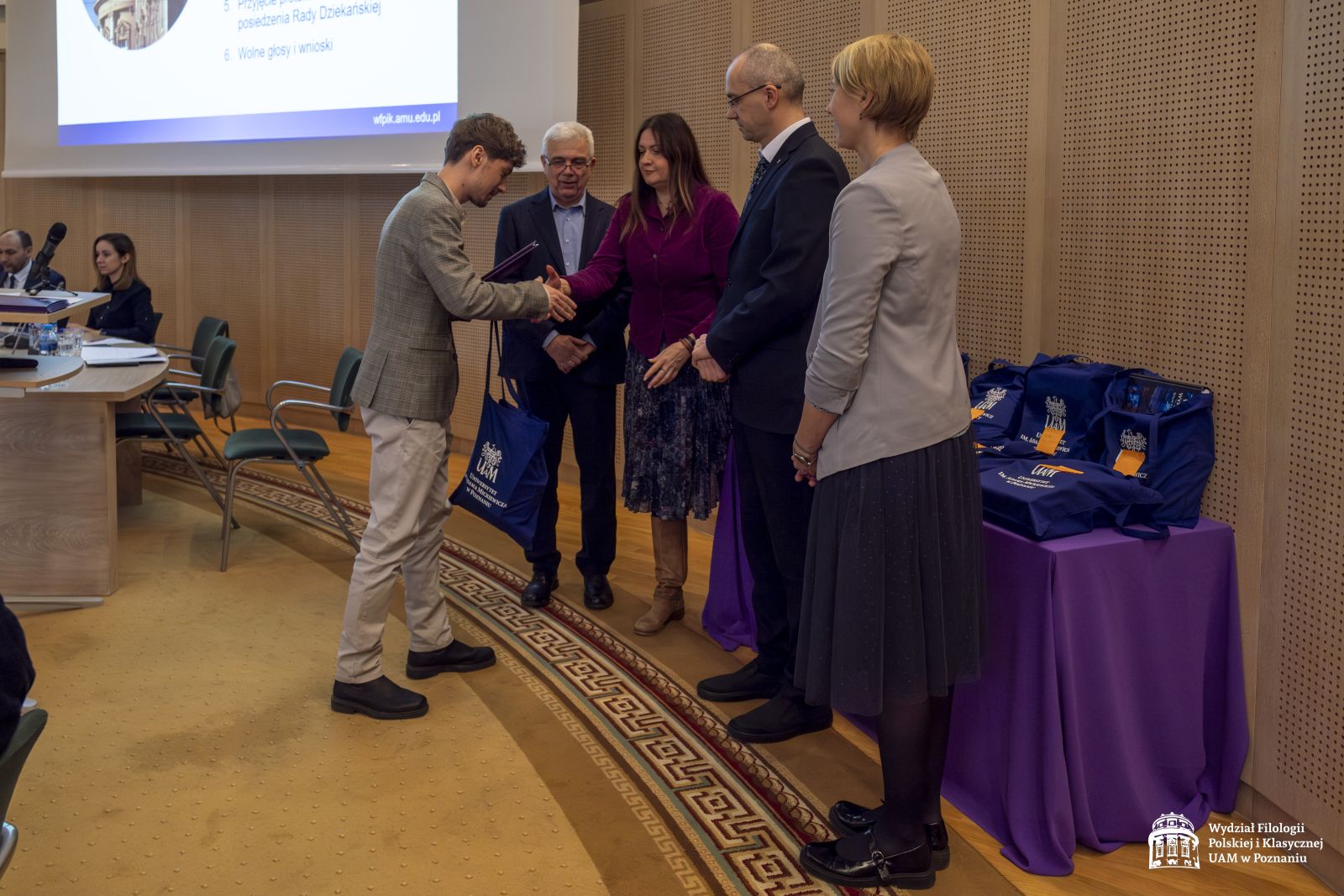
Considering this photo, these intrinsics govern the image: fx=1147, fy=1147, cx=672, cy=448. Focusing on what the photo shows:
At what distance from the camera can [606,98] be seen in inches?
235

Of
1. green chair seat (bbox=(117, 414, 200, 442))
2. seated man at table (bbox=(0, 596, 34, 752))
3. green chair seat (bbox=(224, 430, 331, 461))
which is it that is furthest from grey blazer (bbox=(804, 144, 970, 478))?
green chair seat (bbox=(117, 414, 200, 442))

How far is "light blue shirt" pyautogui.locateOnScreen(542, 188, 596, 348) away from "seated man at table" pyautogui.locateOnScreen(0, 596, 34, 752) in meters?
2.67

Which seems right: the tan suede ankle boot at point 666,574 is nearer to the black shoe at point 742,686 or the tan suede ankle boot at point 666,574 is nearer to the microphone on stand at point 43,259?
the black shoe at point 742,686

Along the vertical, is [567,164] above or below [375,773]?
above

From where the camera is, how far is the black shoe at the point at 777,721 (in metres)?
3.09

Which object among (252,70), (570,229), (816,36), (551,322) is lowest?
(551,322)

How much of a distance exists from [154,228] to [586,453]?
589cm

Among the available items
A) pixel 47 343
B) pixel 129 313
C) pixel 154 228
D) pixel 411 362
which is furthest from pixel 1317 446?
pixel 154 228

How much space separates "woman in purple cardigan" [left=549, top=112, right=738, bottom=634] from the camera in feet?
11.4

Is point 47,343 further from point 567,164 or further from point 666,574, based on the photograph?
point 666,574

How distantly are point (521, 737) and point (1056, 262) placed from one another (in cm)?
203

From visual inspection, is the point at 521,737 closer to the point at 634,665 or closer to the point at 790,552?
the point at 634,665

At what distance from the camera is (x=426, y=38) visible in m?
6.29

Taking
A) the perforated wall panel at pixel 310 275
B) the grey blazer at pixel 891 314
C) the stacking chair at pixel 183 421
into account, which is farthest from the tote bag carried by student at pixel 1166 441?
the perforated wall panel at pixel 310 275
